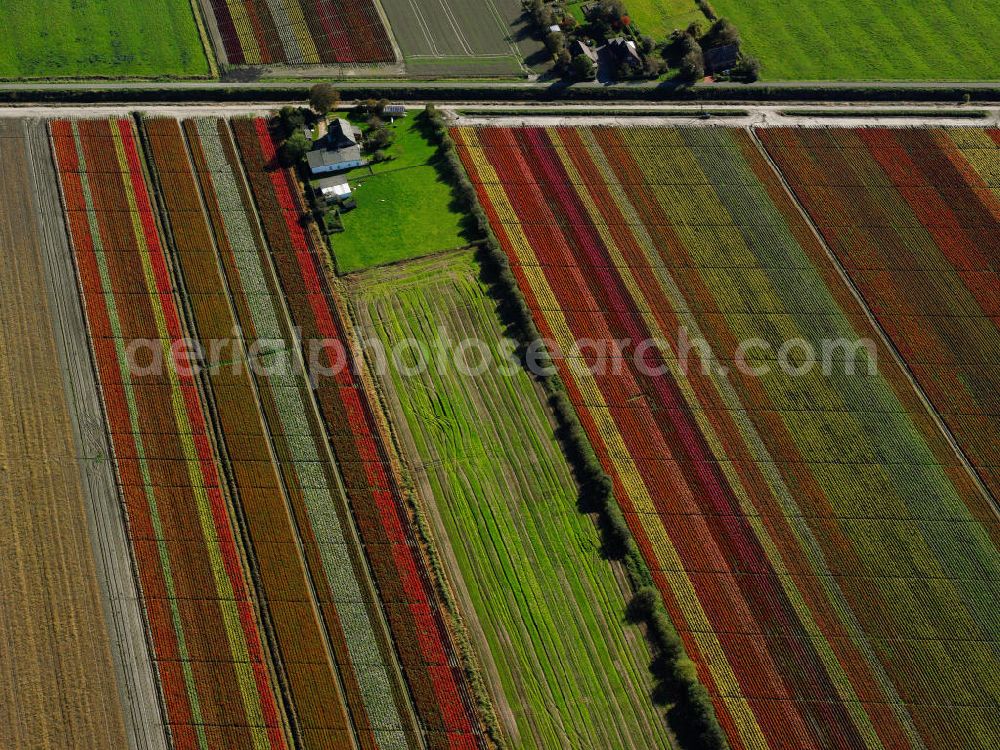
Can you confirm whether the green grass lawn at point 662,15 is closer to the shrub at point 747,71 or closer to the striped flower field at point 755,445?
the shrub at point 747,71

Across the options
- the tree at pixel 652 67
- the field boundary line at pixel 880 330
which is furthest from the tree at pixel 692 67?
the field boundary line at pixel 880 330

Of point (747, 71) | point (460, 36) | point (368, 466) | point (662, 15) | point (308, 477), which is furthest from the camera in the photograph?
point (662, 15)

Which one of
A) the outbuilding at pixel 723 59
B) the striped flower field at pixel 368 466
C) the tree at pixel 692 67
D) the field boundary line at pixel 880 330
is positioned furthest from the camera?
the outbuilding at pixel 723 59

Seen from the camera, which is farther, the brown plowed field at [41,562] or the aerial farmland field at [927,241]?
the aerial farmland field at [927,241]

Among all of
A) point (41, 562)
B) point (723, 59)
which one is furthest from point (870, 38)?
point (41, 562)

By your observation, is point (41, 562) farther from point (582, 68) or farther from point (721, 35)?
point (721, 35)

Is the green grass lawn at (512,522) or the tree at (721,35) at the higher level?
the tree at (721,35)

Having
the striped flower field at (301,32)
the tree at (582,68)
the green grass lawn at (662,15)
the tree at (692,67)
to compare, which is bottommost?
the tree at (692,67)

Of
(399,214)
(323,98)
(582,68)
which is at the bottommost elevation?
(399,214)
